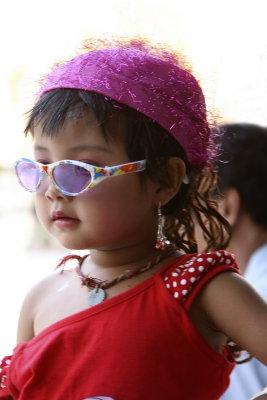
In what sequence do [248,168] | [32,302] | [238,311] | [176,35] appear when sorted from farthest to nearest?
1. [248,168]
2. [176,35]
3. [32,302]
4. [238,311]

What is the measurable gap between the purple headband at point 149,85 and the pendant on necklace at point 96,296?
0.35 m

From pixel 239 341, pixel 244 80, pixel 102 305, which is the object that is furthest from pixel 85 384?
pixel 244 80

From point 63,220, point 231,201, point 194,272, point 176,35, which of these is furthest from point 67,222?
point 231,201

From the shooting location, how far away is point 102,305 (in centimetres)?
132

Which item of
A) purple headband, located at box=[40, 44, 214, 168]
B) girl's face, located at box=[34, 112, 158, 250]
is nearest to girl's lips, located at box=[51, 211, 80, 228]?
girl's face, located at box=[34, 112, 158, 250]

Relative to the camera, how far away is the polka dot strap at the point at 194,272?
1.26 metres

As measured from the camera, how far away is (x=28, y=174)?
4.58 ft

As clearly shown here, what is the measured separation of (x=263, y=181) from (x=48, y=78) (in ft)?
3.64

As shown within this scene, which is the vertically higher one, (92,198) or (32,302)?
(92,198)

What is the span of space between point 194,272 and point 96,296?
229 millimetres

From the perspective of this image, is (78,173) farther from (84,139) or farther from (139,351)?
(139,351)

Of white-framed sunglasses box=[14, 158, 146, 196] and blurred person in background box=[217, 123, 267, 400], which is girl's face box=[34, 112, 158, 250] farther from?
blurred person in background box=[217, 123, 267, 400]

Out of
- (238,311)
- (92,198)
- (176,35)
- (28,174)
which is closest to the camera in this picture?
(238,311)

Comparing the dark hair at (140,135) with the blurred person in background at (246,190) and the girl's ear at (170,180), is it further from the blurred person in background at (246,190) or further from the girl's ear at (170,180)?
the blurred person in background at (246,190)
